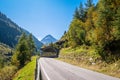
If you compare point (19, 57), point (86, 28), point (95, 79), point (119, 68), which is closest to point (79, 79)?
point (95, 79)

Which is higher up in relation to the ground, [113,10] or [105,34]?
[113,10]

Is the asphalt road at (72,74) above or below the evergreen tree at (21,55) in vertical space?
below

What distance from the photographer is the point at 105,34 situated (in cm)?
3122

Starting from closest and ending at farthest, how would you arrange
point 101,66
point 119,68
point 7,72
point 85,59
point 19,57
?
point 119,68 → point 101,66 → point 85,59 → point 7,72 → point 19,57

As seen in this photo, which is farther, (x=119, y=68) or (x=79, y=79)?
(x=119, y=68)

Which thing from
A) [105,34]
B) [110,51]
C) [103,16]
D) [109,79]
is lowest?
[109,79]

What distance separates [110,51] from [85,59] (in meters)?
8.73

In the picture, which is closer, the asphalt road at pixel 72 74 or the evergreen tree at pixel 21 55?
the asphalt road at pixel 72 74

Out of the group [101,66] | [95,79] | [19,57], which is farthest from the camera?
[19,57]

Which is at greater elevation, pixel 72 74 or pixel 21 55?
pixel 21 55

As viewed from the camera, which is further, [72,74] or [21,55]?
[21,55]

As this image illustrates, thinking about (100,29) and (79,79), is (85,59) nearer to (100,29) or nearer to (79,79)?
(100,29)

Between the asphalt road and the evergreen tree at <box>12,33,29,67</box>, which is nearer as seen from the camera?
the asphalt road

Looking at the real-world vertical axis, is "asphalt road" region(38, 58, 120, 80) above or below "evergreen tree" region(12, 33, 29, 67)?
below
